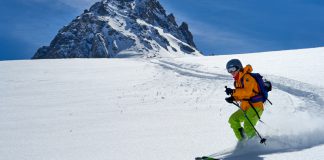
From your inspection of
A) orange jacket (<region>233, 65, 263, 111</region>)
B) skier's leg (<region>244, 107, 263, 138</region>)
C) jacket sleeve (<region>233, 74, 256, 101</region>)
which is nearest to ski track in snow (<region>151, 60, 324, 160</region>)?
skier's leg (<region>244, 107, 263, 138</region>)

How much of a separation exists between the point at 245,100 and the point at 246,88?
0.79 feet

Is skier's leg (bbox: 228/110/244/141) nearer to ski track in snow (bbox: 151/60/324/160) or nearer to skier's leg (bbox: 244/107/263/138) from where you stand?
skier's leg (bbox: 244/107/263/138)

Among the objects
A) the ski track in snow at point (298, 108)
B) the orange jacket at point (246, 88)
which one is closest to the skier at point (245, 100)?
the orange jacket at point (246, 88)

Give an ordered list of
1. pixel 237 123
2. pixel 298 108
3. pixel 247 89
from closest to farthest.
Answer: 1. pixel 247 89
2. pixel 237 123
3. pixel 298 108

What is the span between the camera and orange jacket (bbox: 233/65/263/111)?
23.2 feet

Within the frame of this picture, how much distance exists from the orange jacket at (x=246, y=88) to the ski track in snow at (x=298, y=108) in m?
0.68

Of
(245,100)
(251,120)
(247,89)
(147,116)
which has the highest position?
(247,89)

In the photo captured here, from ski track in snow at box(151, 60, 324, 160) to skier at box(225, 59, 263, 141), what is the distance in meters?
0.26

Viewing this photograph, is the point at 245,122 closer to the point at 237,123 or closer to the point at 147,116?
the point at 237,123

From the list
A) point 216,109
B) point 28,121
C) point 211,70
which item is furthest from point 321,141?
point 211,70

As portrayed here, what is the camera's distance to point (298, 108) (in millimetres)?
10547

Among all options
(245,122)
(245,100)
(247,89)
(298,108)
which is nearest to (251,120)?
(245,122)

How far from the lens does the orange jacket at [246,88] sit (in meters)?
7.07

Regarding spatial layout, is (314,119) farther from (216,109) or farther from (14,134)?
(14,134)
